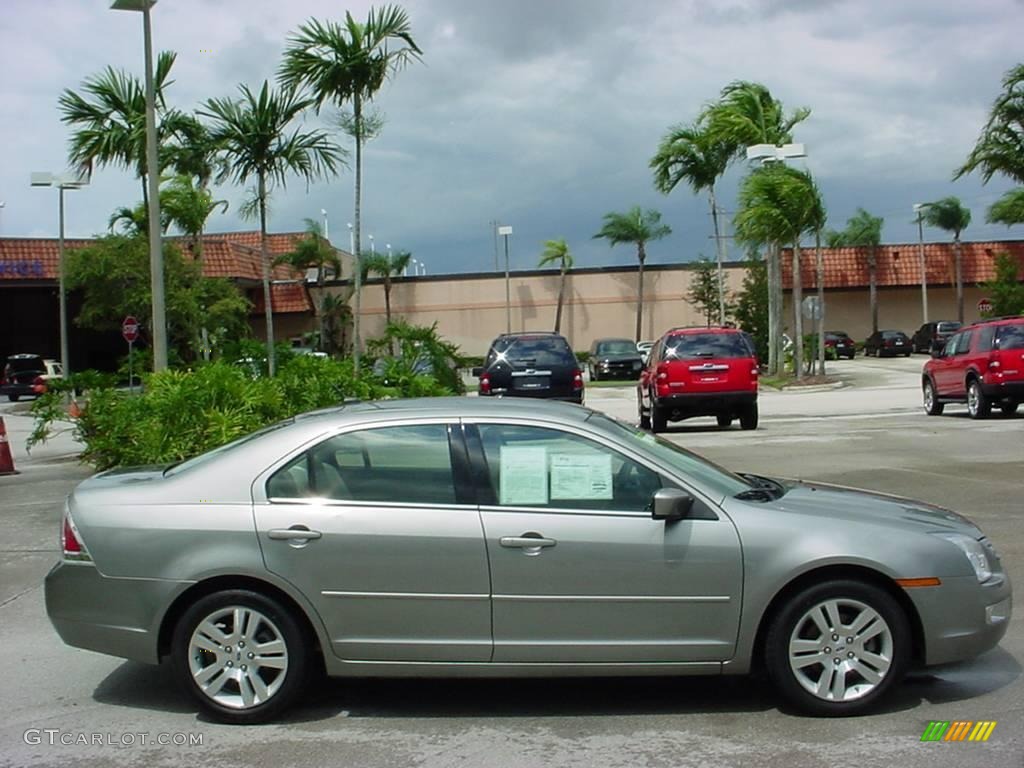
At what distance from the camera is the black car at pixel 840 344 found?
5219 centimetres

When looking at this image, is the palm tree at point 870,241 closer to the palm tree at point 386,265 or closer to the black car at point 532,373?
the palm tree at point 386,265

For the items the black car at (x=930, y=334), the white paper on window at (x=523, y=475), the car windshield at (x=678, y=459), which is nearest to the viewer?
the white paper on window at (x=523, y=475)

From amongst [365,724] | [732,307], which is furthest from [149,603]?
[732,307]

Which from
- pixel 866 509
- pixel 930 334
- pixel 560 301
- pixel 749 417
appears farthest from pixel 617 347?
pixel 866 509

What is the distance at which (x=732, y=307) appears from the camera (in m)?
46.8

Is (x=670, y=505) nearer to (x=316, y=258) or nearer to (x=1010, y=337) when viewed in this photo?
(x=1010, y=337)

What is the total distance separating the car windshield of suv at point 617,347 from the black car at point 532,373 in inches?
1029

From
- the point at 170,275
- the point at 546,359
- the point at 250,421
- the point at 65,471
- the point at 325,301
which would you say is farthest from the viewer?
the point at 325,301

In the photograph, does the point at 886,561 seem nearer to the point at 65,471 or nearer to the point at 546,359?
the point at 65,471

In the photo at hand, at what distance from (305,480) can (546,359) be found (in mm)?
14605

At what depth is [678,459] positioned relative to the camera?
18.9ft

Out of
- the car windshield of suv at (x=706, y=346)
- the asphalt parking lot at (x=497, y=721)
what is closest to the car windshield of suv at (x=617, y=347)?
the car windshield of suv at (x=706, y=346)

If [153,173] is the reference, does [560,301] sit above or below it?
above

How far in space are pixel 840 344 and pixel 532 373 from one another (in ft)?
121
